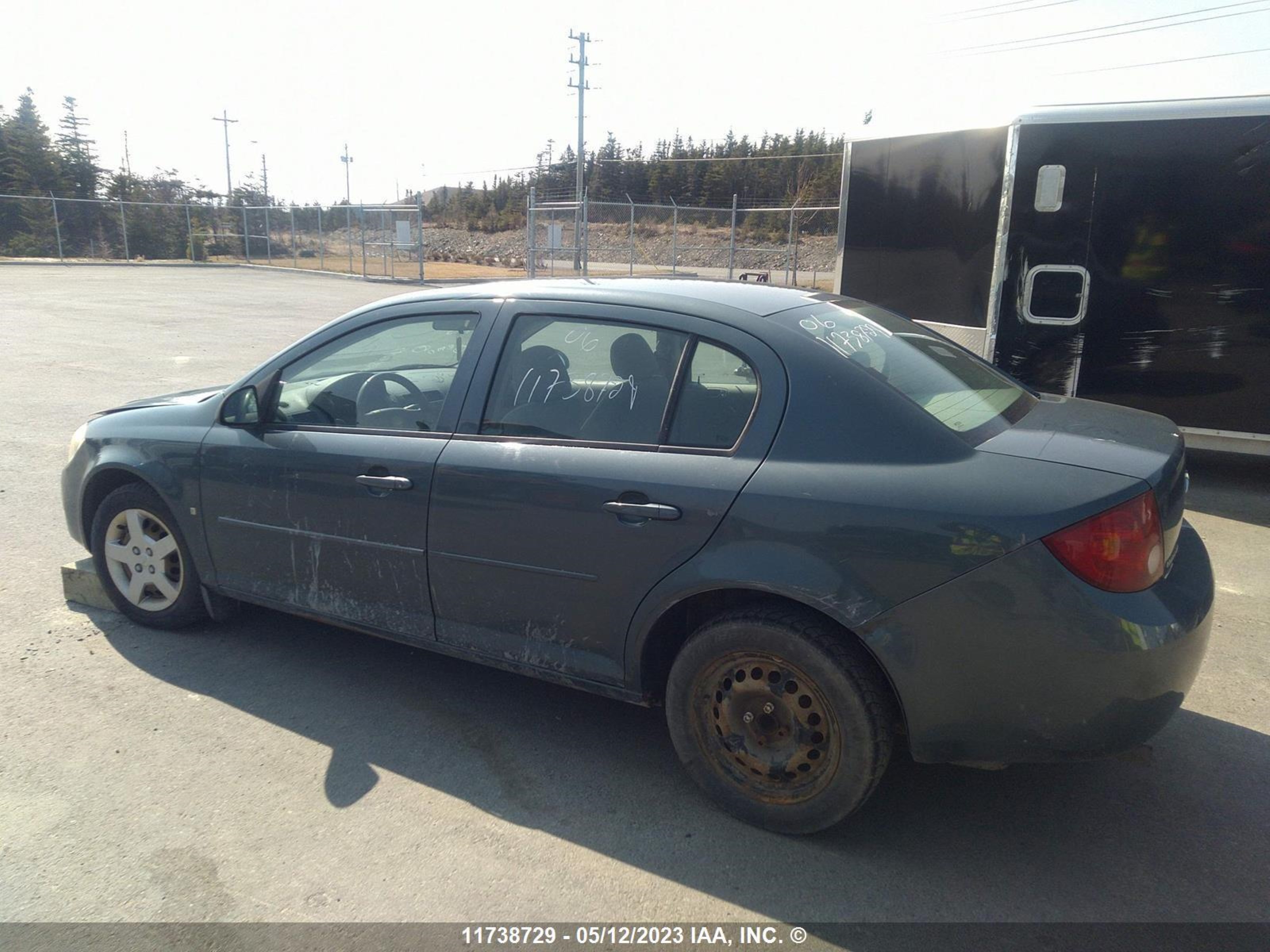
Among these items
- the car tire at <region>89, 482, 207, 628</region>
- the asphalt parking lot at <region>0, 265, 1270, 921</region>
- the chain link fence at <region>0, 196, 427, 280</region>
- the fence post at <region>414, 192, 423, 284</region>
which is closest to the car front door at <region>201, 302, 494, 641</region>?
the car tire at <region>89, 482, 207, 628</region>

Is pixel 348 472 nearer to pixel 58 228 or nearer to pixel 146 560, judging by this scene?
pixel 146 560

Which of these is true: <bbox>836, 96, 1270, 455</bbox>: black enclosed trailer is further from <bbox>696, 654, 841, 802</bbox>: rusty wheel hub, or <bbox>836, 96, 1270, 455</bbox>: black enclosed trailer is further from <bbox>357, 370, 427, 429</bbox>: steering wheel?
<bbox>696, 654, 841, 802</bbox>: rusty wheel hub

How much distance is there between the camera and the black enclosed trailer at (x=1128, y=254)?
6.80 m

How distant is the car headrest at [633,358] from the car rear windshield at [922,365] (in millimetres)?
462

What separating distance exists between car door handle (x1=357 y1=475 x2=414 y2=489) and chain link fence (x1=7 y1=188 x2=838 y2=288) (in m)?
20.3

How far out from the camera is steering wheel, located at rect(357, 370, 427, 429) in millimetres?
3855

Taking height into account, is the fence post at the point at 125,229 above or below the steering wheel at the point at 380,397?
above

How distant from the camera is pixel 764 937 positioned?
8.63 ft

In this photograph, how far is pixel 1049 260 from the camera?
7.41 m

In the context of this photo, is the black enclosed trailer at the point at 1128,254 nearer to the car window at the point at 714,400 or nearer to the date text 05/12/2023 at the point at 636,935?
the car window at the point at 714,400

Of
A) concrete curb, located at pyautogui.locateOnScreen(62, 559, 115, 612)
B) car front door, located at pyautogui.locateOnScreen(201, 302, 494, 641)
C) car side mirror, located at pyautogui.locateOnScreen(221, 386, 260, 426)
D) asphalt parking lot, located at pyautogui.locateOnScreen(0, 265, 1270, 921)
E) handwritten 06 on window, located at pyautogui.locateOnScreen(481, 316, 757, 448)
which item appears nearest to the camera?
asphalt parking lot, located at pyautogui.locateOnScreen(0, 265, 1270, 921)

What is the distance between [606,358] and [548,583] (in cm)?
83

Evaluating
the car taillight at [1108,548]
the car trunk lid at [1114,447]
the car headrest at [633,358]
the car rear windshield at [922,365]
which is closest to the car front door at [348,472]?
the car headrest at [633,358]

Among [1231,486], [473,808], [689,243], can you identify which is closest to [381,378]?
[473,808]
